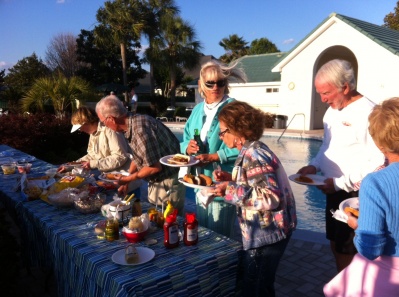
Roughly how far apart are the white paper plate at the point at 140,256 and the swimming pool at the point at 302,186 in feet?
13.4

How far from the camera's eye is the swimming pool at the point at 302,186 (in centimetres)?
596

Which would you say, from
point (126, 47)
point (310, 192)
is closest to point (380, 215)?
point (310, 192)

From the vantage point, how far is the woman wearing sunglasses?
9.16ft

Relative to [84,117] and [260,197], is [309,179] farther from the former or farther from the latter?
[84,117]

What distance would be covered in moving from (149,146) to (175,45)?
28632 millimetres

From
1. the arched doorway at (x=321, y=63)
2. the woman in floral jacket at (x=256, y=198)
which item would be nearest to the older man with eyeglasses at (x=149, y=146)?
the woman in floral jacket at (x=256, y=198)

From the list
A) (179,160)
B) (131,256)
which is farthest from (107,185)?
(131,256)

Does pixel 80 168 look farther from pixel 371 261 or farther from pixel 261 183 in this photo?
pixel 371 261

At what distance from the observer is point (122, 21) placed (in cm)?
2858

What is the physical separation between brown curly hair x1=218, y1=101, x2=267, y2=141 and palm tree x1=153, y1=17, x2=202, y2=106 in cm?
2774

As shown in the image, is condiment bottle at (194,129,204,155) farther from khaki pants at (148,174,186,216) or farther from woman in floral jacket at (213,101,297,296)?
woman in floral jacket at (213,101,297,296)

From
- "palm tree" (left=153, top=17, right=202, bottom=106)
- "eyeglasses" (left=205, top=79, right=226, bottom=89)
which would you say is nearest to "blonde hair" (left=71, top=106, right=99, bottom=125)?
"eyeglasses" (left=205, top=79, right=226, bottom=89)

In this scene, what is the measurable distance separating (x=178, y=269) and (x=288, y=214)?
77 centimetres

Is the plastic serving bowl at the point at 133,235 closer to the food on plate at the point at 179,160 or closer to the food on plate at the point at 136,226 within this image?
the food on plate at the point at 136,226
